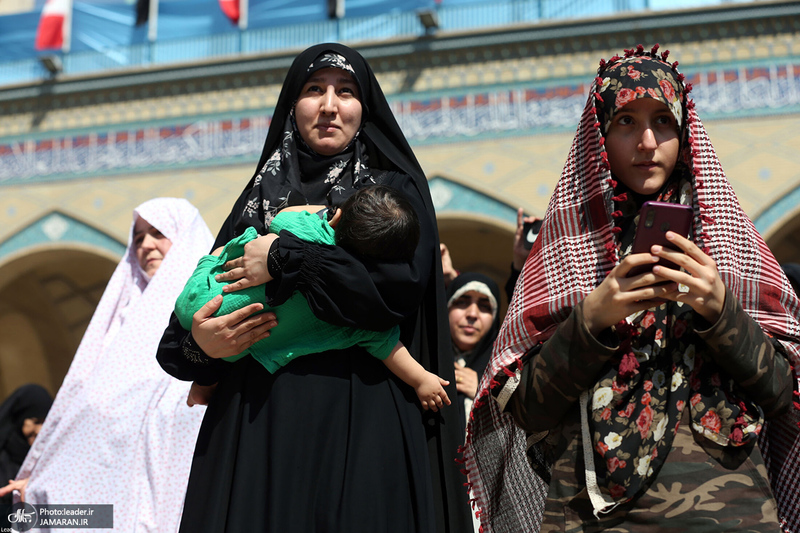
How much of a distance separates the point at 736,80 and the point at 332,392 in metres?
5.76

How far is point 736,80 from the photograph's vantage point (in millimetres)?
6371

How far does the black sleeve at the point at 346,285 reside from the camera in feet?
4.74

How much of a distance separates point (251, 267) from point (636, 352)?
2.19 feet

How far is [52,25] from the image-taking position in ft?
25.6

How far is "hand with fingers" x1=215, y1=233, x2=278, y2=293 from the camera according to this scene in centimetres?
150

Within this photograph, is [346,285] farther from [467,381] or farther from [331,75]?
[467,381]

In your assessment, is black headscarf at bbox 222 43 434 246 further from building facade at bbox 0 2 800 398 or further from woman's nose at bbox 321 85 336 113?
building facade at bbox 0 2 800 398

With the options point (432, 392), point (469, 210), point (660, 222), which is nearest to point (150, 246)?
point (432, 392)

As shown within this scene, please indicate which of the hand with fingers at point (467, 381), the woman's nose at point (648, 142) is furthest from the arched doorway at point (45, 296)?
the woman's nose at point (648, 142)

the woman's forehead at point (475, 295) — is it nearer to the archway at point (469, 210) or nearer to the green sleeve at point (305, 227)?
the green sleeve at point (305, 227)

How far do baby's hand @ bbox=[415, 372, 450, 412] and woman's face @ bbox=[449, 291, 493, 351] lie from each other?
1442mm

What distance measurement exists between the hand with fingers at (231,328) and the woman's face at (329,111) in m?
0.39

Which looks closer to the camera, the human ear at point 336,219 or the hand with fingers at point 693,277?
the hand with fingers at point 693,277

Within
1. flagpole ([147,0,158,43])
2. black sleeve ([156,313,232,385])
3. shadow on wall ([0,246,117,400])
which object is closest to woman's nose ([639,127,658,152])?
black sleeve ([156,313,232,385])
